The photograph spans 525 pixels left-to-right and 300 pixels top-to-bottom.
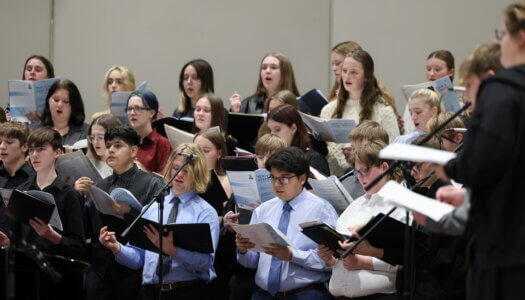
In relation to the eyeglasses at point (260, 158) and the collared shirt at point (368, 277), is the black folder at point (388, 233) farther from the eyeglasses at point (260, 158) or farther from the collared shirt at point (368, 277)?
the eyeglasses at point (260, 158)

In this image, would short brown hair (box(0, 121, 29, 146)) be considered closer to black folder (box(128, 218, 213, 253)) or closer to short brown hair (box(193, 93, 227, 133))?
short brown hair (box(193, 93, 227, 133))

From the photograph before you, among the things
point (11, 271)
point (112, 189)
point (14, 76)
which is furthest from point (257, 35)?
point (11, 271)

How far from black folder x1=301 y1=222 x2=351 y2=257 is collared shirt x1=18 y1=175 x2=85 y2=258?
1.56 m

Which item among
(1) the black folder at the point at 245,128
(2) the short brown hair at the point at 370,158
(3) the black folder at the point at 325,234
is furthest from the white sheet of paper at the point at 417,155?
(1) the black folder at the point at 245,128

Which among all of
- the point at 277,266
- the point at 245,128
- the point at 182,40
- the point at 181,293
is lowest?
the point at 181,293

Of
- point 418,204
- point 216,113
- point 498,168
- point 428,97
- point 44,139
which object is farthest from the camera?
point 216,113

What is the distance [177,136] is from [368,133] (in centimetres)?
135

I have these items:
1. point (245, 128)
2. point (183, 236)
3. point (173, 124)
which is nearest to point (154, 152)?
point (173, 124)

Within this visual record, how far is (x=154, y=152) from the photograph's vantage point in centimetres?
607

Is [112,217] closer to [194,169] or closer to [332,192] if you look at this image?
[194,169]

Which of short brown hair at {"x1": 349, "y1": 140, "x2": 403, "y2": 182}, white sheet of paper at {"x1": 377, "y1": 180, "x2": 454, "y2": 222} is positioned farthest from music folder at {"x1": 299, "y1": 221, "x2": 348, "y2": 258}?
white sheet of paper at {"x1": 377, "y1": 180, "x2": 454, "y2": 222}

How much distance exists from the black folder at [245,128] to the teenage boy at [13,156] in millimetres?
1336

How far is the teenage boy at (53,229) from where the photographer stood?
5012 mm

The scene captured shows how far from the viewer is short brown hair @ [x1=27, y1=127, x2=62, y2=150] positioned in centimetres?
531
